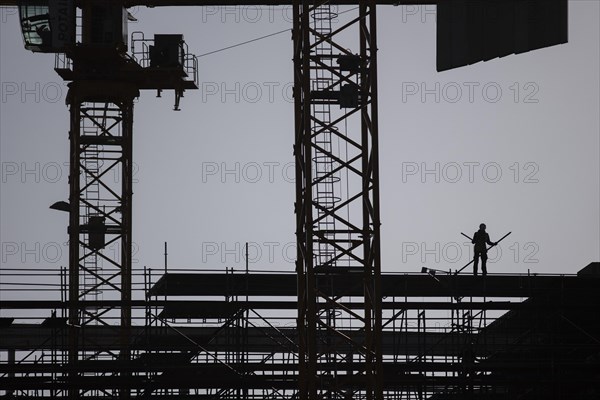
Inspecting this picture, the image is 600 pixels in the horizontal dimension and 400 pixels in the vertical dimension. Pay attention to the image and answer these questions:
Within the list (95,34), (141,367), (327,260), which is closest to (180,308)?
(141,367)

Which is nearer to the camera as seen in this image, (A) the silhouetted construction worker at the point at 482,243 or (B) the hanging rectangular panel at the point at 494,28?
(B) the hanging rectangular panel at the point at 494,28

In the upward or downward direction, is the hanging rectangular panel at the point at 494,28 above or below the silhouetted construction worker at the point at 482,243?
above

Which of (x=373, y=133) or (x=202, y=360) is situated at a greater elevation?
(x=373, y=133)

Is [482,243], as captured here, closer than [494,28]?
No

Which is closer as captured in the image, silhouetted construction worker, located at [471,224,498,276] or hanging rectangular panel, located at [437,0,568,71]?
hanging rectangular panel, located at [437,0,568,71]

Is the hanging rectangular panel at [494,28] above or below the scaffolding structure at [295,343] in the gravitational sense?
above

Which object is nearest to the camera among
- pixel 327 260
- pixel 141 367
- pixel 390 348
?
pixel 327 260

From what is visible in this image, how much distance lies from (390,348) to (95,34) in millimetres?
14147

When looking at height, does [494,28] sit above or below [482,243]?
above

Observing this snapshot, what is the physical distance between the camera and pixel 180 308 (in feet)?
146

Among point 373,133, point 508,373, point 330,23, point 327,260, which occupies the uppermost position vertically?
point 330,23

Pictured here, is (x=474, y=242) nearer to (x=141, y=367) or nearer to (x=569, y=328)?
(x=569, y=328)

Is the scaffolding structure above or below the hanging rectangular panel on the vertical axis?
below

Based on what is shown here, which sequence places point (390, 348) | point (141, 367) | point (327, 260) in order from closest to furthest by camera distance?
point (327, 260) < point (141, 367) < point (390, 348)
